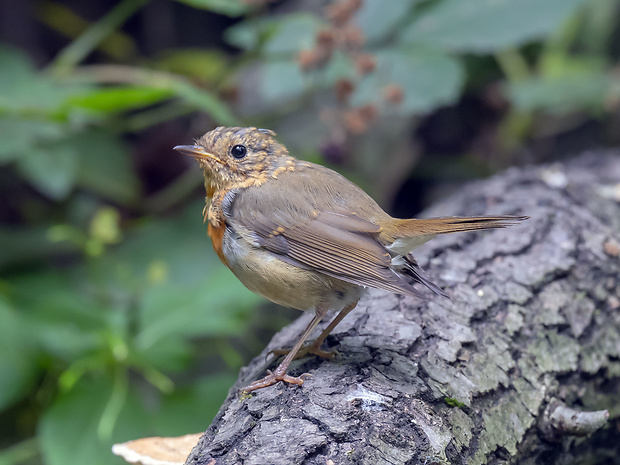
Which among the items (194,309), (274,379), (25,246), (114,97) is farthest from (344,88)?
(25,246)

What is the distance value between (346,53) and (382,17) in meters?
0.62

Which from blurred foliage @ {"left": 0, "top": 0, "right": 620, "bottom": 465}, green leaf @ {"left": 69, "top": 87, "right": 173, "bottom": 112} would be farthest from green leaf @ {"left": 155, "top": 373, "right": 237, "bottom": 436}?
green leaf @ {"left": 69, "top": 87, "right": 173, "bottom": 112}

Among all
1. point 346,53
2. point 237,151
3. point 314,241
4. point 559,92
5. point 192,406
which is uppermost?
point 346,53

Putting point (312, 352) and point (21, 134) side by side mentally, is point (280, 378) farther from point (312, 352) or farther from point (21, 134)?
point (21, 134)

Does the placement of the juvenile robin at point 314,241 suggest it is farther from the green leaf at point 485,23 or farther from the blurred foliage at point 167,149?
the green leaf at point 485,23

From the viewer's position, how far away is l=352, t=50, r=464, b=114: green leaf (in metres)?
3.66

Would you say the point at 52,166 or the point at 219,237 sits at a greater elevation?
the point at 52,166

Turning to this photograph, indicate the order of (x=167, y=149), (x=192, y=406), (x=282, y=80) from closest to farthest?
(x=192, y=406), (x=282, y=80), (x=167, y=149)

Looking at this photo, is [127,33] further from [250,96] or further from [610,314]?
[610,314]

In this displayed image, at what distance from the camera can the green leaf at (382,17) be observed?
3857 millimetres

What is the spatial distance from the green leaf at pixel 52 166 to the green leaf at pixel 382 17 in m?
1.92

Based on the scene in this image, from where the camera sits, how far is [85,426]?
2777 mm

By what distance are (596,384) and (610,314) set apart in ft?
1.18

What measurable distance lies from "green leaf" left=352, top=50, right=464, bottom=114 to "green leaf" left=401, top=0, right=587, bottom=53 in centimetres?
10
